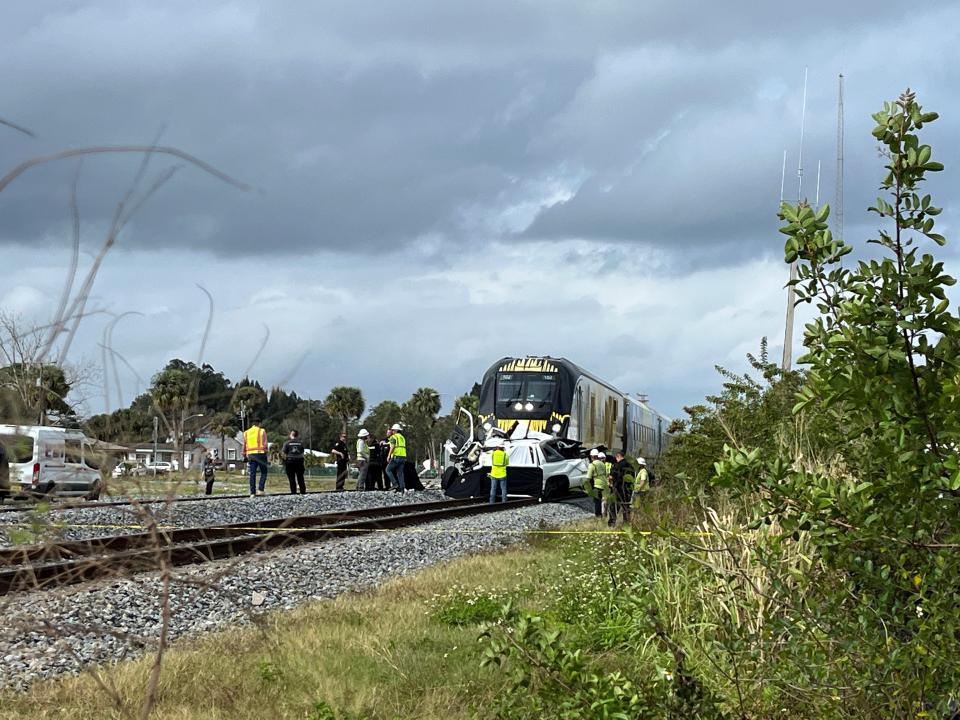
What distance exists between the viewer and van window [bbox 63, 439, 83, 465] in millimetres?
3250

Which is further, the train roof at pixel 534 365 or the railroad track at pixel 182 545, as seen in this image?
the train roof at pixel 534 365

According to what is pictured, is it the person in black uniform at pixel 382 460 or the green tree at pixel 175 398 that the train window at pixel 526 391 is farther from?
the green tree at pixel 175 398

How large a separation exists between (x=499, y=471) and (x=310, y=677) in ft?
68.1

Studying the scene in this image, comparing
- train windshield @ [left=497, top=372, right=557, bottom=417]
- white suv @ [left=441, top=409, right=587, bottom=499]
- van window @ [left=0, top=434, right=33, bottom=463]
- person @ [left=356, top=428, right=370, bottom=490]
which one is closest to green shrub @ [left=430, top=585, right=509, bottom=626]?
van window @ [left=0, top=434, right=33, bottom=463]

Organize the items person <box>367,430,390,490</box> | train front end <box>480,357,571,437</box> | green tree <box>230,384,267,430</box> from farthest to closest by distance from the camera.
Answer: person <box>367,430,390,490</box>
train front end <box>480,357,571,437</box>
green tree <box>230,384,267,430</box>

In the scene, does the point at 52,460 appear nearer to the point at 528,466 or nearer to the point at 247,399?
the point at 247,399

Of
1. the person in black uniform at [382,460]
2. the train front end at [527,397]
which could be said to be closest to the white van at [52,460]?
the train front end at [527,397]

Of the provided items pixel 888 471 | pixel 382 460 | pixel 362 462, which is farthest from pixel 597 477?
pixel 382 460

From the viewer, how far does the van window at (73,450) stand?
10.7ft

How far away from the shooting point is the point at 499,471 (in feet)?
89.0

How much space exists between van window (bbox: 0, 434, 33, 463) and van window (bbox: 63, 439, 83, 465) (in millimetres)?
264

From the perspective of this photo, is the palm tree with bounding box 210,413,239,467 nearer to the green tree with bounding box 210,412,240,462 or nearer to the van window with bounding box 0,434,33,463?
the green tree with bounding box 210,412,240,462

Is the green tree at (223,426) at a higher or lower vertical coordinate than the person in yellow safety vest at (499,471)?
higher

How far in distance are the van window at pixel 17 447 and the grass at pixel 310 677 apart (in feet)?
5.77
